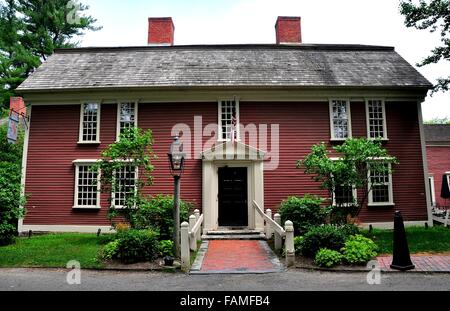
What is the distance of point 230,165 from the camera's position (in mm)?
14352

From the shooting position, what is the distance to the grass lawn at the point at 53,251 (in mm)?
9106

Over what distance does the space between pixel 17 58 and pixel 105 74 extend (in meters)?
14.0

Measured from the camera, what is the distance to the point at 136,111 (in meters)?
14.9

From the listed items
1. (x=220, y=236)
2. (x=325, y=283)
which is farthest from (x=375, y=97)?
(x=325, y=283)

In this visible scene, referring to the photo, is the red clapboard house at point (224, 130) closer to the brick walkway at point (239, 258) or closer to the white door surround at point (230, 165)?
the white door surround at point (230, 165)

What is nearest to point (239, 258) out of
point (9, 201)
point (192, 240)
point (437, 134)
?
point (192, 240)

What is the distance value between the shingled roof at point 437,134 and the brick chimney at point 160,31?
791 inches

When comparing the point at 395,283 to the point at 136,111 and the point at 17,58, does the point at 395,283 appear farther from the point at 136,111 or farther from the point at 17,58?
the point at 17,58

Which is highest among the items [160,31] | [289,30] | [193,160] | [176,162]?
[289,30]

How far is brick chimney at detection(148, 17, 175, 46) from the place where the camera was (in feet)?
65.2

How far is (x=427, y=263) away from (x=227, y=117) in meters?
9.24

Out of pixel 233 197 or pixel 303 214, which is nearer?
pixel 303 214

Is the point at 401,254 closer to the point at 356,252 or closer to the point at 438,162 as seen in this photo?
the point at 356,252

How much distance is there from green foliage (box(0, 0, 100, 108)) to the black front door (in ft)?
60.8
